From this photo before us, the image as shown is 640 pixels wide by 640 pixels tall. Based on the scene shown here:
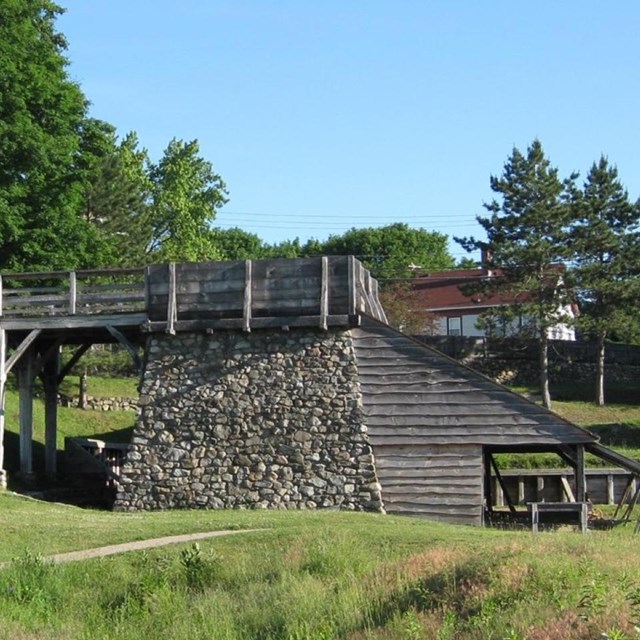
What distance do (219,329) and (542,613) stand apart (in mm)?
16260

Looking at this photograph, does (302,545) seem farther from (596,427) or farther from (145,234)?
(145,234)

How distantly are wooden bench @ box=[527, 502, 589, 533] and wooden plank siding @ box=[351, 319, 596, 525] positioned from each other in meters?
1.46

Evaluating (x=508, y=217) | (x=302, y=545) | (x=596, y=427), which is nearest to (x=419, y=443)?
(x=302, y=545)

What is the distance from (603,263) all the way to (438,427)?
28249mm

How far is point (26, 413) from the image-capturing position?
106ft

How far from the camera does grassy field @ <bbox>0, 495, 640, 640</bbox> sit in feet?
44.8

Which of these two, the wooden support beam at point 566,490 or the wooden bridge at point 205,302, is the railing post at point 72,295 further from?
the wooden support beam at point 566,490

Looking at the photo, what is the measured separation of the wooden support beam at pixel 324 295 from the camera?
92.4 ft

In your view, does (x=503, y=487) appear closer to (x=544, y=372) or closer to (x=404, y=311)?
(x=544, y=372)

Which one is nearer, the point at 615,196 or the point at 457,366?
the point at 457,366

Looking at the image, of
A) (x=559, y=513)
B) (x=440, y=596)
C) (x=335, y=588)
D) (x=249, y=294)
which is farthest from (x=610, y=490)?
(x=440, y=596)

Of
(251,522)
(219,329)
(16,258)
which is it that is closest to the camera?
(251,522)

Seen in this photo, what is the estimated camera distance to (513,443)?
1061 inches

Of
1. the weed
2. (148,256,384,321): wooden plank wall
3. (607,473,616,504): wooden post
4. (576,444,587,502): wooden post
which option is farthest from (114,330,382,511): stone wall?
the weed
